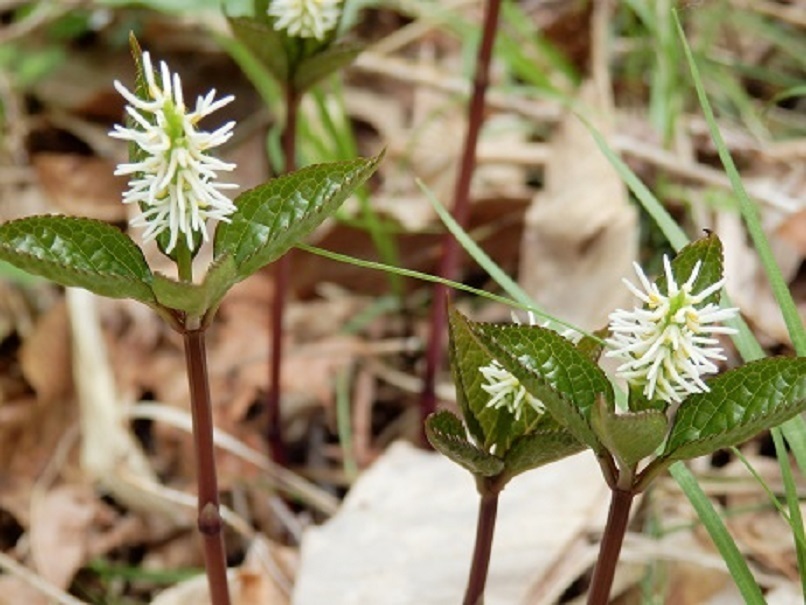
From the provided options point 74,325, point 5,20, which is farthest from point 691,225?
point 5,20

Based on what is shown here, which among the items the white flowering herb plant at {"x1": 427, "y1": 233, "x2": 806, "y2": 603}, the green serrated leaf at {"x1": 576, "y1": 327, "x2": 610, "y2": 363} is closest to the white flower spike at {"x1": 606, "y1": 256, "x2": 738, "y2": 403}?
the white flowering herb plant at {"x1": 427, "y1": 233, "x2": 806, "y2": 603}

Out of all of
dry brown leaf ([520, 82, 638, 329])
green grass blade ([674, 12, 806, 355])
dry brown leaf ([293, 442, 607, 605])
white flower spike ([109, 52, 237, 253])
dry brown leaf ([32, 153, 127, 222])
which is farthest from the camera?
dry brown leaf ([32, 153, 127, 222])

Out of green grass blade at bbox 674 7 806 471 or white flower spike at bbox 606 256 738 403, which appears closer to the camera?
white flower spike at bbox 606 256 738 403

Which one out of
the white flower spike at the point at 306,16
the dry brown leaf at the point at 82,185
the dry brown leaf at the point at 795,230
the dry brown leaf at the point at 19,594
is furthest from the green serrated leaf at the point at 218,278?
the dry brown leaf at the point at 82,185

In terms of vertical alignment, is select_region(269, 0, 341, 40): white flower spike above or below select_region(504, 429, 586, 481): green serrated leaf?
above

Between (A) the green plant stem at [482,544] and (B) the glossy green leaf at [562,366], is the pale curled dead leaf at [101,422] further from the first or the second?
(B) the glossy green leaf at [562,366]

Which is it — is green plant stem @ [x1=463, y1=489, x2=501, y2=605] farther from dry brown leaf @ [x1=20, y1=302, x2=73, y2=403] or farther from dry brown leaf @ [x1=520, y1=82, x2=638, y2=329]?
dry brown leaf @ [x1=20, y1=302, x2=73, y2=403]
